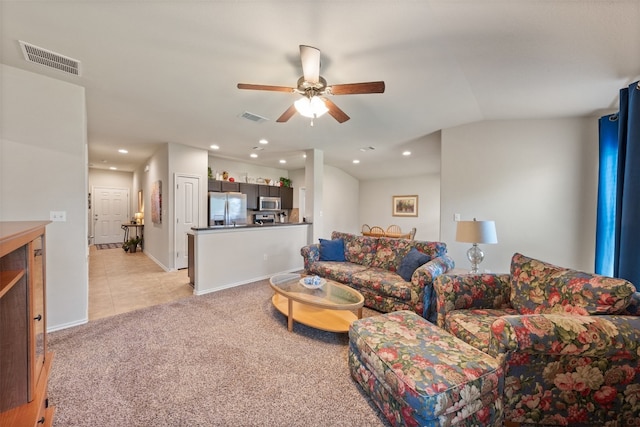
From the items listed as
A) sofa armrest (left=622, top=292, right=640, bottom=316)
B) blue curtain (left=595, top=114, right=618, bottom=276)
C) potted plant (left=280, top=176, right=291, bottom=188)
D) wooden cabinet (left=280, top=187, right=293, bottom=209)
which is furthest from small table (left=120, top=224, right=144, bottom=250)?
blue curtain (left=595, top=114, right=618, bottom=276)

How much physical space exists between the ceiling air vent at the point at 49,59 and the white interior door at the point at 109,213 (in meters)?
7.42

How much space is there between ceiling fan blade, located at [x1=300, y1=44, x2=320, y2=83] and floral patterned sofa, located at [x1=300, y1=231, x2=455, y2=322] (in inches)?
85.3

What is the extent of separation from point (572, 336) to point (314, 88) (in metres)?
2.43

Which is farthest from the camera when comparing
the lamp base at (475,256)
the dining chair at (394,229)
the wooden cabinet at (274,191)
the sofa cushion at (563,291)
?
the dining chair at (394,229)

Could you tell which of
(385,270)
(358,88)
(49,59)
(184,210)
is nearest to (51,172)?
(49,59)

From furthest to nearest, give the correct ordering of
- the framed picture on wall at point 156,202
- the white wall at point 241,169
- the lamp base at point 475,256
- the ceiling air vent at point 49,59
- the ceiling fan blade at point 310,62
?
1. the white wall at point 241,169
2. the framed picture on wall at point 156,202
3. the lamp base at point 475,256
4. the ceiling air vent at point 49,59
5. the ceiling fan blade at point 310,62

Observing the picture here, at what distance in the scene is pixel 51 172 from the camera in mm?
2533

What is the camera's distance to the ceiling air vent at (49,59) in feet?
6.73

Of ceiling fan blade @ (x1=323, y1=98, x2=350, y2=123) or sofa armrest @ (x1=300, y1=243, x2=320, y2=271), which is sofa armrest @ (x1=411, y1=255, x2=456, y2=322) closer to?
sofa armrest @ (x1=300, y1=243, x2=320, y2=271)

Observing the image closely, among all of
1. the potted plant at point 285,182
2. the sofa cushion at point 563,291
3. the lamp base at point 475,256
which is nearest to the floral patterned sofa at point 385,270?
the lamp base at point 475,256

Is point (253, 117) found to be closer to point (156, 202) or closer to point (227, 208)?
point (227, 208)

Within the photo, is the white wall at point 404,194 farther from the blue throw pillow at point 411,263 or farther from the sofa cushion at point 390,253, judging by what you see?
the blue throw pillow at point 411,263

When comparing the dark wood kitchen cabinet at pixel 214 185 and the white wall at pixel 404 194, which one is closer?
the dark wood kitchen cabinet at pixel 214 185

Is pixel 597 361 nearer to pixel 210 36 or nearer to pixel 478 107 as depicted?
pixel 478 107
